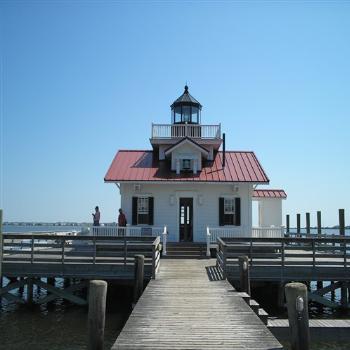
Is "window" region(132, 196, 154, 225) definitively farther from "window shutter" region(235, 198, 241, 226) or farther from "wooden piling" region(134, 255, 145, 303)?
"wooden piling" region(134, 255, 145, 303)

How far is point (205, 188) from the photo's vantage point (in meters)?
21.9

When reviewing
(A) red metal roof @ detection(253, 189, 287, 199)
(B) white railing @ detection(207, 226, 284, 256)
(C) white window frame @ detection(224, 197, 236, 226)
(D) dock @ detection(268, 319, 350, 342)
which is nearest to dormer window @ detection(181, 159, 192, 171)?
(C) white window frame @ detection(224, 197, 236, 226)

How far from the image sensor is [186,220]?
2216cm

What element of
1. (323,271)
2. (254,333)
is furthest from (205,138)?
(254,333)

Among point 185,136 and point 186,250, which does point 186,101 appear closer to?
point 185,136

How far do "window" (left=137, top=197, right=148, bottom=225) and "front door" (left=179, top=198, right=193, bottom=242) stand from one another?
5.84ft

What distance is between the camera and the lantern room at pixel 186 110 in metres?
25.7

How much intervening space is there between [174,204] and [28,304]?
8.41 m

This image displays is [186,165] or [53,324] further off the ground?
[186,165]

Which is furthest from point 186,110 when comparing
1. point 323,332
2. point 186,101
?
point 323,332

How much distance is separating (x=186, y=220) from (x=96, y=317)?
14054 millimetres

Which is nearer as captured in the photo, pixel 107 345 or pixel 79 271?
pixel 107 345

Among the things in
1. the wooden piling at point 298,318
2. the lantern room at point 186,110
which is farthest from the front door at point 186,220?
the wooden piling at point 298,318

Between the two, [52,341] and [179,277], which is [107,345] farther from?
[179,277]
